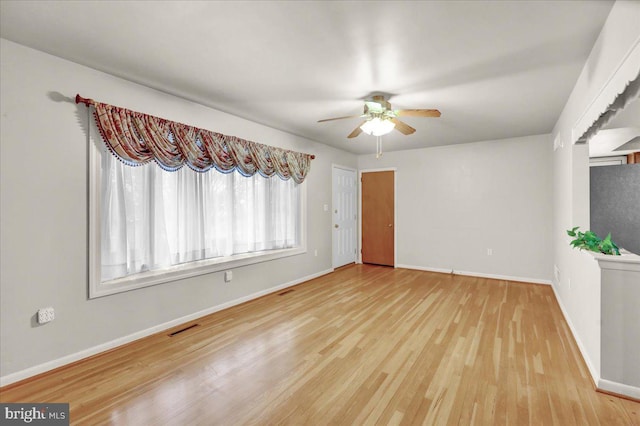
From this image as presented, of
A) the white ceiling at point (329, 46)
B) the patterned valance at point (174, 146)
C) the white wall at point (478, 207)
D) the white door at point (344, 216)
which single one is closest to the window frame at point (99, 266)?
the patterned valance at point (174, 146)

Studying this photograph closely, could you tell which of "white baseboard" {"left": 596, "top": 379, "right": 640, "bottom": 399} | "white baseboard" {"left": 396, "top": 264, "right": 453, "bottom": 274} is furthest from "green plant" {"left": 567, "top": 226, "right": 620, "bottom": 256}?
"white baseboard" {"left": 396, "top": 264, "right": 453, "bottom": 274}

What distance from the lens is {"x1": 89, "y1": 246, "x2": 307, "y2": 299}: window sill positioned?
2.63 metres

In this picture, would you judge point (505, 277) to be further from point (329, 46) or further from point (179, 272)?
point (179, 272)

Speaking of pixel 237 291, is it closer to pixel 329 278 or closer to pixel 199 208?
pixel 199 208

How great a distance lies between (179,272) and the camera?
3.21m

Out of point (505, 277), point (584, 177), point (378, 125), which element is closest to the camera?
point (584, 177)

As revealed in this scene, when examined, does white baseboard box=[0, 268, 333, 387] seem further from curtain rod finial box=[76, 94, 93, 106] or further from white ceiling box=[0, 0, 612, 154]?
white ceiling box=[0, 0, 612, 154]

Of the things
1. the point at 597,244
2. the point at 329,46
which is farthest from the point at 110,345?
the point at 597,244

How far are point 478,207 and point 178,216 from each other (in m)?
4.97

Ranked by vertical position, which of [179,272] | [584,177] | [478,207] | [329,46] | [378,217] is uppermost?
[329,46]

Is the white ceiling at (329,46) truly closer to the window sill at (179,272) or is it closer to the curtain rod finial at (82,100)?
the curtain rod finial at (82,100)

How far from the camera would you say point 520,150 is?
4984mm

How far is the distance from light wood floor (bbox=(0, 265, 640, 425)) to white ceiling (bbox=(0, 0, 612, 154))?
8.10 ft

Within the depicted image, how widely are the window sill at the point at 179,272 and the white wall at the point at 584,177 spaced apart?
11.5 ft
